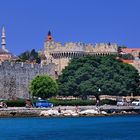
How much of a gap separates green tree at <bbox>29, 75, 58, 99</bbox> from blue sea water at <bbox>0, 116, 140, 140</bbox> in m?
14.7

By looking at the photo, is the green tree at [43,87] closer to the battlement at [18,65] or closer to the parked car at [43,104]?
the battlement at [18,65]

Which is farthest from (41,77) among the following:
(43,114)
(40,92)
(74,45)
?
(74,45)

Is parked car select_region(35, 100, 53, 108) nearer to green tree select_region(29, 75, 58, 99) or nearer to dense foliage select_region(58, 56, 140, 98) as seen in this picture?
green tree select_region(29, 75, 58, 99)

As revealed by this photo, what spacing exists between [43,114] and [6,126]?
34.9 feet

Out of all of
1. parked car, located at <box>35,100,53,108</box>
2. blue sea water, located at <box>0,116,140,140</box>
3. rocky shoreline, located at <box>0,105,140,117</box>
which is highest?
parked car, located at <box>35,100,53,108</box>

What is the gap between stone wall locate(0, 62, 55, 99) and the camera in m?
88.1

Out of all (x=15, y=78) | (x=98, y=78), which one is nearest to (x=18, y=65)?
(x=15, y=78)

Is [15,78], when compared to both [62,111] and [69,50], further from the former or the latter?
[69,50]

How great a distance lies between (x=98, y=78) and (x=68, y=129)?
120 ft

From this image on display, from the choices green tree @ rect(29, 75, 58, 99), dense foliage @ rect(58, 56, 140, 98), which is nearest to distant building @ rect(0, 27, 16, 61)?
dense foliage @ rect(58, 56, 140, 98)

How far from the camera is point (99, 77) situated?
95500 mm

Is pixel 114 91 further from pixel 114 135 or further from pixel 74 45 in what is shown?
pixel 114 135

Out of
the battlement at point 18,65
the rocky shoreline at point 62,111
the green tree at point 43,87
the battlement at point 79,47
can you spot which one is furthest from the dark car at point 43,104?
the battlement at point 79,47

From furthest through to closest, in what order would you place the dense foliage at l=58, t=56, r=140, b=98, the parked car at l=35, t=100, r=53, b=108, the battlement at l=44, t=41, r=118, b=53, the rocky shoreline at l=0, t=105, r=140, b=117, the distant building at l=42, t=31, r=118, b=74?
the battlement at l=44, t=41, r=118, b=53, the distant building at l=42, t=31, r=118, b=74, the dense foliage at l=58, t=56, r=140, b=98, the parked car at l=35, t=100, r=53, b=108, the rocky shoreline at l=0, t=105, r=140, b=117
